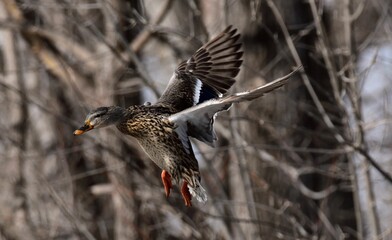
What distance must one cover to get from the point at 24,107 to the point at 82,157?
1.11 meters

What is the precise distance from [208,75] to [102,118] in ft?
3.09

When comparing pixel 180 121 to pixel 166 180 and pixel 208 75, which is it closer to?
pixel 166 180

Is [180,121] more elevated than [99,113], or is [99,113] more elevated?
[99,113]

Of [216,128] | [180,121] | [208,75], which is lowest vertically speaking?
[216,128]

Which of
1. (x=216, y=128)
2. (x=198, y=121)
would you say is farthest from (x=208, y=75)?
(x=216, y=128)

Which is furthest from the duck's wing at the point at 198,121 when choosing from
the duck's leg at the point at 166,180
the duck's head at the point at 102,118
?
the duck's head at the point at 102,118

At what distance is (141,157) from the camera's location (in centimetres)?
788

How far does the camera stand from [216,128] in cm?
805

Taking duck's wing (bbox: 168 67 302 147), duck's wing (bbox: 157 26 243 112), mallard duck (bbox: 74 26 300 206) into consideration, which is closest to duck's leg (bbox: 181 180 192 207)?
mallard duck (bbox: 74 26 300 206)

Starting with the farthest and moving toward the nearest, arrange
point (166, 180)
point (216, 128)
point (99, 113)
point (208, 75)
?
point (216, 128)
point (208, 75)
point (166, 180)
point (99, 113)

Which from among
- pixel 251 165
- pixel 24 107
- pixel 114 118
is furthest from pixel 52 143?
pixel 114 118

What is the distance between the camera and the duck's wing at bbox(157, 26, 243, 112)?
5436 mm

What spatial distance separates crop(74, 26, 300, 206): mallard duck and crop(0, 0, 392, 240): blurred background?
69 centimetres

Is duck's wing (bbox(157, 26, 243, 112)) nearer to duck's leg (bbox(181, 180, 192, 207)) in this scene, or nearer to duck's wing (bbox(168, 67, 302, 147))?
duck's wing (bbox(168, 67, 302, 147))
